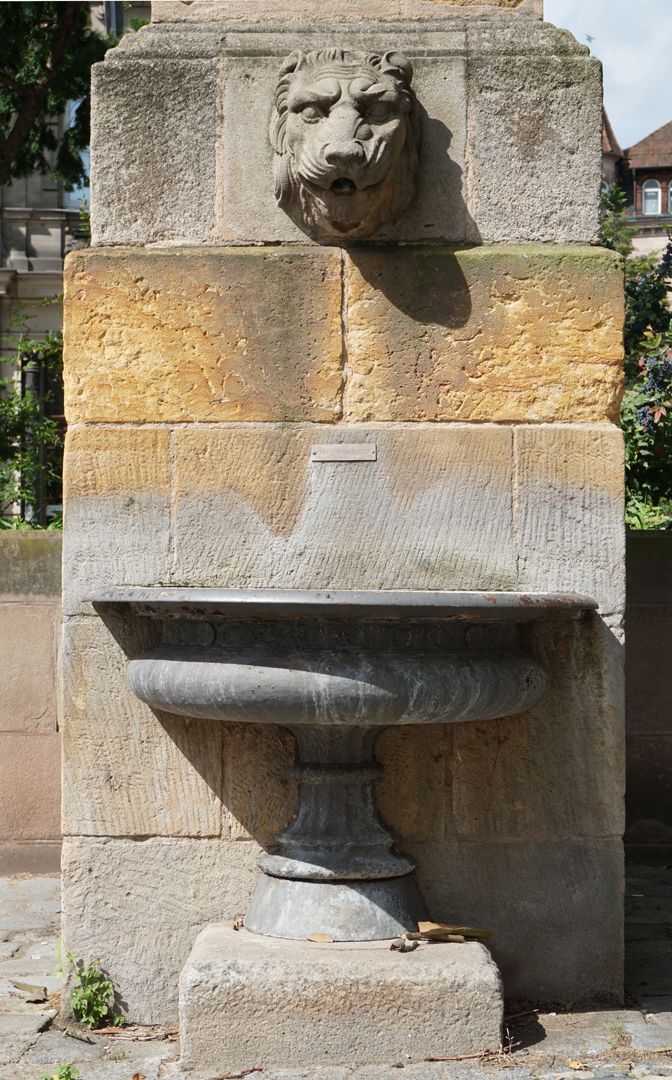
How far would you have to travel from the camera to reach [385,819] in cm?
363

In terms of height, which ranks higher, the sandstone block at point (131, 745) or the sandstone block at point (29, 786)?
the sandstone block at point (131, 745)

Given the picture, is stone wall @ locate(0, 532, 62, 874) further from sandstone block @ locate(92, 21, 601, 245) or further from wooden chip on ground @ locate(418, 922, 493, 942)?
wooden chip on ground @ locate(418, 922, 493, 942)

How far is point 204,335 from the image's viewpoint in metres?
3.65

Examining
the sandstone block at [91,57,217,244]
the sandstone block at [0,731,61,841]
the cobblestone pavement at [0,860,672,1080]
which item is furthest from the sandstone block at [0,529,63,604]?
the sandstone block at [91,57,217,244]

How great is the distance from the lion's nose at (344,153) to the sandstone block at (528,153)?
0.40 meters

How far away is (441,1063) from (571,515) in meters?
1.39

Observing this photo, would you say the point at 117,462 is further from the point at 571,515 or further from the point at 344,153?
the point at 571,515

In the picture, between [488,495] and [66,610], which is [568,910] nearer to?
[488,495]

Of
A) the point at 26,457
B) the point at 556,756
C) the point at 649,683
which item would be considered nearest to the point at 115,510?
the point at 556,756

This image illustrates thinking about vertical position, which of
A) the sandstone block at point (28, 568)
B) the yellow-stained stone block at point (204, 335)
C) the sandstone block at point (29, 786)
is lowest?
the sandstone block at point (29, 786)

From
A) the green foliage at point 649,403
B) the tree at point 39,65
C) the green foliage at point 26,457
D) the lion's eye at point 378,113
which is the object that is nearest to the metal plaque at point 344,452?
the lion's eye at point 378,113

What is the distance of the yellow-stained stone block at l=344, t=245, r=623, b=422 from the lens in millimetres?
3625

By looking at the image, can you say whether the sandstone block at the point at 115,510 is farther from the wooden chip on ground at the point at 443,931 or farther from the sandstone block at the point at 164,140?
the wooden chip on ground at the point at 443,931

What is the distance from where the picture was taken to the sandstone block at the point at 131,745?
3617 millimetres
